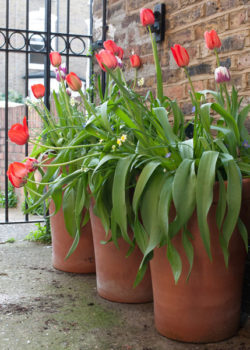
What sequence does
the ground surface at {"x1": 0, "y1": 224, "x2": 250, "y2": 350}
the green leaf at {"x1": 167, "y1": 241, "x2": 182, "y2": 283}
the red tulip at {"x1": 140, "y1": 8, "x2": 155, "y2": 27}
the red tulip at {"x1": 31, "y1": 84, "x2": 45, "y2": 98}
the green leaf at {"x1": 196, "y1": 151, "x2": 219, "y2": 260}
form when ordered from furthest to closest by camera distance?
the red tulip at {"x1": 31, "y1": 84, "x2": 45, "y2": 98} → the red tulip at {"x1": 140, "y1": 8, "x2": 155, "y2": 27} → the ground surface at {"x1": 0, "y1": 224, "x2": 250, "y2": 350} → the green leaf at {"x1": 167, "y1": 241, "x2": 182, "y2": 283} → the green leaf at {"x1": 196, "y1": 151, "x2": 219, "y2": 260}

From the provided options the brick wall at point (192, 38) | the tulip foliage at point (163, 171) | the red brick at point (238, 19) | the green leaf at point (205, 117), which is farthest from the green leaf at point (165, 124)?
the red brick at point (238, 19)

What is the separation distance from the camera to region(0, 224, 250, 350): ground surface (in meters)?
1.72

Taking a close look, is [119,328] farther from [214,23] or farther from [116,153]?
[214,23]

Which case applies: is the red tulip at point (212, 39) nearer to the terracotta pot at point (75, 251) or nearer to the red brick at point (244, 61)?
the red brick at point (244, 61)

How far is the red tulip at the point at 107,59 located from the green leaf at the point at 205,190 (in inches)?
20.1

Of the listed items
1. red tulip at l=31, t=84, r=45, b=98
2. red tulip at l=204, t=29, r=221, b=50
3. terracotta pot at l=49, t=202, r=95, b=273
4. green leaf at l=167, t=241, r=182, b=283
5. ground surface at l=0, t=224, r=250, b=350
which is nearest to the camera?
green leaf at l=167, t=241, r=182, b=283

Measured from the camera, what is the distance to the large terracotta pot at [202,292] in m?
1.65

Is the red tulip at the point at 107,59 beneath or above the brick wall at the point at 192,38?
beneath

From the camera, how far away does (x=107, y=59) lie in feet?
5.81

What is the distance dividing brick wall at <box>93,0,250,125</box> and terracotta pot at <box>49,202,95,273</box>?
2.69 ft

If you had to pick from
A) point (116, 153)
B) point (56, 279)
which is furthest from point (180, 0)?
point (56, 279)

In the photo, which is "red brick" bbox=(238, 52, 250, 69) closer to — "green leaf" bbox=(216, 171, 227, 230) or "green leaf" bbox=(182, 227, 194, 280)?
"green leaf" bbox=(216, 171, 227, 230)

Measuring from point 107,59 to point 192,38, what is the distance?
72 centimetres

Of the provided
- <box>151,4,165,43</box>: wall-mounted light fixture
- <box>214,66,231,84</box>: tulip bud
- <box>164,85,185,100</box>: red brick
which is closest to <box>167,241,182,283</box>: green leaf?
<box>214,66,231,84</box>: tulip bud
